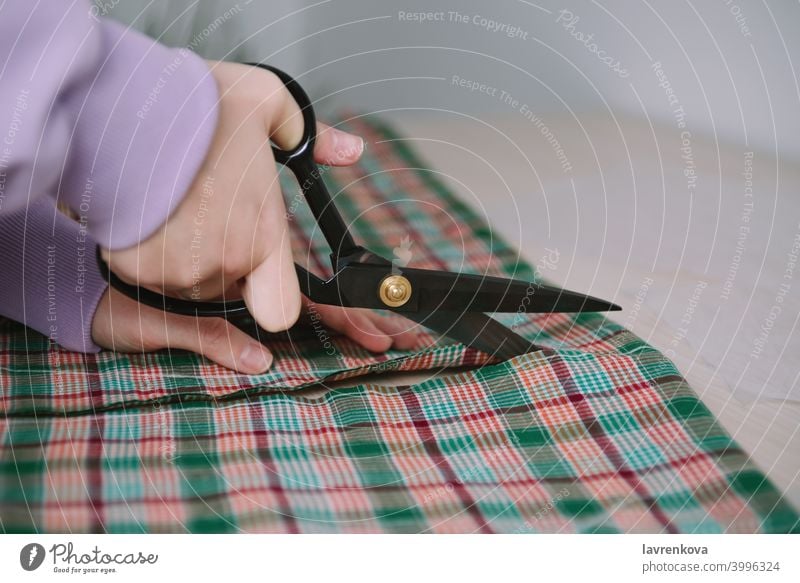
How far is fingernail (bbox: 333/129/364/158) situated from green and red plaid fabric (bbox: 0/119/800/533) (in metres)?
0.13

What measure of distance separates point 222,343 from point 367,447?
0.39ft

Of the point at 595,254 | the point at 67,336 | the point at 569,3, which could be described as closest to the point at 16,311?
the point at 67,336

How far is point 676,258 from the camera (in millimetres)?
692

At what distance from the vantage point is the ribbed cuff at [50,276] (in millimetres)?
560

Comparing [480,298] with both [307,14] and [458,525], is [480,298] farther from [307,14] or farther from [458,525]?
[307,14]

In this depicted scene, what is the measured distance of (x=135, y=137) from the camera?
1.45ft

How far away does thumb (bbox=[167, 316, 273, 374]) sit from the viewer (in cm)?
54

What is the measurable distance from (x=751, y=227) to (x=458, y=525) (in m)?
0.40

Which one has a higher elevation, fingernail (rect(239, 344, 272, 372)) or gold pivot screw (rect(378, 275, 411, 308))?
gold pivot screw (rect(378, 275, 411, 308))

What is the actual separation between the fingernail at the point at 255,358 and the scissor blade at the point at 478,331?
0.09 meters

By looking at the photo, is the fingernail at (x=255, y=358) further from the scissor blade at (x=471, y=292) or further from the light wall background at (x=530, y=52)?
the light wall background at (x=530, y=52)
